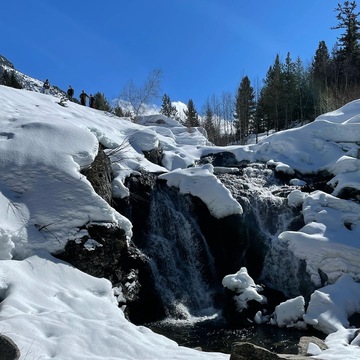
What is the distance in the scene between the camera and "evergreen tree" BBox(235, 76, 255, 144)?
134 feet

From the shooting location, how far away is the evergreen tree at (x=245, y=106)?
40931 millimetres

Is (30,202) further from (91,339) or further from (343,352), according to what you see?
(343,352)

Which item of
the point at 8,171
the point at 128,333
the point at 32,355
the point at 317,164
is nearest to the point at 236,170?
the point at 317,164

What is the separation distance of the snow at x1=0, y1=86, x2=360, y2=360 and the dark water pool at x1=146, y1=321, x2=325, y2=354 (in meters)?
0.55

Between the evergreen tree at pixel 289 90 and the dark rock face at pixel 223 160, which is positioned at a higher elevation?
the evergreen tree at pixel 289 90

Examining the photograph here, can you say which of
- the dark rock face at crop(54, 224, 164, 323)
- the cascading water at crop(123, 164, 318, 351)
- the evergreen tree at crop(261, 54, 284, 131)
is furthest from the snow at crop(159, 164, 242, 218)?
the evergreen tree at crop(261, 54, 284, 131)

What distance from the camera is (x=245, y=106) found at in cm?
4106

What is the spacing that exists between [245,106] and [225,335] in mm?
34066

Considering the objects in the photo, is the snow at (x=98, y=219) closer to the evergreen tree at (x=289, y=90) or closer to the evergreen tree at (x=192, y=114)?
the evergreen tree at (x=289, y=90)

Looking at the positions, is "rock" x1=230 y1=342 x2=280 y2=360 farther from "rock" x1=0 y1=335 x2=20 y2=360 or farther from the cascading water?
the cascading water

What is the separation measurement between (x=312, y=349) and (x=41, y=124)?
7.71 meters

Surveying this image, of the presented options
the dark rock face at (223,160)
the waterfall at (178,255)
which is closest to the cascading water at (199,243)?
the waterfall at (178,255)

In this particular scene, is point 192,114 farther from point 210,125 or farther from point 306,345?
point 306,345

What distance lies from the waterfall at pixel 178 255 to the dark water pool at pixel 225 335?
0.92 metres
